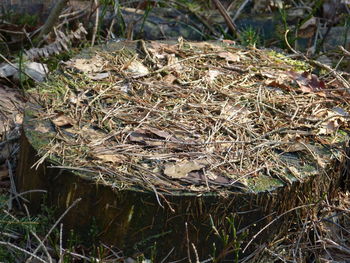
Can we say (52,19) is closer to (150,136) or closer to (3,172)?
(3,172)

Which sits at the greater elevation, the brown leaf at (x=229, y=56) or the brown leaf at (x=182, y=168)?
the brown leaf at (x=182, y=168)

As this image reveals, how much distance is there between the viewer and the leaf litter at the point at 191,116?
3000mm

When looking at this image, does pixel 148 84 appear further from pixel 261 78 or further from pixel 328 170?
pixel 328 170

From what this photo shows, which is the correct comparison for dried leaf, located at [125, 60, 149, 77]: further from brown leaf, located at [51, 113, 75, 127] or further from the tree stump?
brown leaf, located at [51, 113, 75, 127]

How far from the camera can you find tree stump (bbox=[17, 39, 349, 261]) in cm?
290

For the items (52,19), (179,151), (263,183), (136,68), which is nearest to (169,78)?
(136,68)

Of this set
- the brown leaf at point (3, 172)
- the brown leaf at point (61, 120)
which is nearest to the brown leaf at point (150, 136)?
the brown leaf at point (61, 120)

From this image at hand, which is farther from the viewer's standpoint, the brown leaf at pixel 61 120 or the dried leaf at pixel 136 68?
the dried leaf at pixel 136 68

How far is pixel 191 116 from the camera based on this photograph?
3410mm

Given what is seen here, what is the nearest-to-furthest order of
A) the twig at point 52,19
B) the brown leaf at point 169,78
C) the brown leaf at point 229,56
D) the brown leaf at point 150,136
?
the brown leaf at point 150,136
the brown leaf at point 169,78
the brown leaf at point 229,56
the twig at point 52,19

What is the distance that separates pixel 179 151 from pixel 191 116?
35 centimetres

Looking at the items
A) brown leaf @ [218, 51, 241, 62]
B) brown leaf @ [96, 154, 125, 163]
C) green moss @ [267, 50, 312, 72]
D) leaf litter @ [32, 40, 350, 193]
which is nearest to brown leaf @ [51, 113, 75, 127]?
leaf litter @ [32, 40, 350, 193]

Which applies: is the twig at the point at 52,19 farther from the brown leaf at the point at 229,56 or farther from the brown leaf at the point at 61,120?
the brown leaf at the point at 61,120

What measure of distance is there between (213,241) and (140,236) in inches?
13.1
